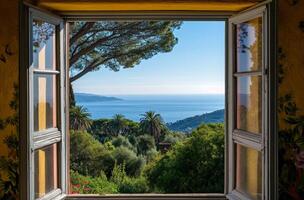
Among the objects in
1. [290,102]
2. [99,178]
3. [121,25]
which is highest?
[121,25]

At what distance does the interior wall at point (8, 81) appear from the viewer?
317cm

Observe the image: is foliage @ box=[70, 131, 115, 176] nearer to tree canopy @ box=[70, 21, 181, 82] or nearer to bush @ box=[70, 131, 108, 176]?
bush @ box=[70, 131, 108, 176]

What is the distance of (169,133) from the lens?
13.5 m

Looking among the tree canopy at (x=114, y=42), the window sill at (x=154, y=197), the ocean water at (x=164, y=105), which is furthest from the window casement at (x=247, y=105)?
the ocean water at (x=164, y=105)

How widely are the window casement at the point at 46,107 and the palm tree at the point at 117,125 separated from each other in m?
10.0

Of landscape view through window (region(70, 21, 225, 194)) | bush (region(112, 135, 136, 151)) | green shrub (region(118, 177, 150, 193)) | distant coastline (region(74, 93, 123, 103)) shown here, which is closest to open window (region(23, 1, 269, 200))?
landscape view through window (region(70, 21, 225, 194))

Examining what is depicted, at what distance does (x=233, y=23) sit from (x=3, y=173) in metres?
2.14

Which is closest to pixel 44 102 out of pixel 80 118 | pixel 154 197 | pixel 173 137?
pixel 154 197

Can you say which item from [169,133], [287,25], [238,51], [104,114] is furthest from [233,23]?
[104,114]

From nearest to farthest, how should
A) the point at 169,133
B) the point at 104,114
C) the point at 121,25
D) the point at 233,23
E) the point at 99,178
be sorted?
the point at 233,23 → the point at 99,178 → the point at 121,25 → the point at 169,133 → the point at 104,114

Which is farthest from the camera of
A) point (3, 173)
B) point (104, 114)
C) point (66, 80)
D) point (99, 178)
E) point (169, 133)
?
point (104, 114)

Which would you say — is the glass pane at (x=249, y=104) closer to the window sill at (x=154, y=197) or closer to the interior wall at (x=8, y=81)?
the window sill at (x=154, y=197)

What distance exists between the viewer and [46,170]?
338 cm

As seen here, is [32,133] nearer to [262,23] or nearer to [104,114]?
[262,23]
